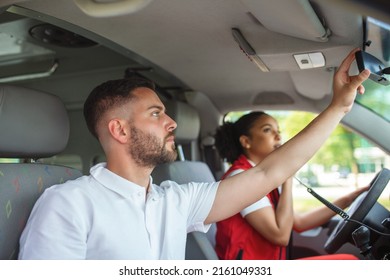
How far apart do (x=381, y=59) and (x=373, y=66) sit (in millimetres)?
89

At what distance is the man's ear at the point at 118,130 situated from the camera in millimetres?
1381

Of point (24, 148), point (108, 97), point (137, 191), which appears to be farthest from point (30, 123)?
point (137, 191)

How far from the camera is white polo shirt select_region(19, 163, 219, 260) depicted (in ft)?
3.71

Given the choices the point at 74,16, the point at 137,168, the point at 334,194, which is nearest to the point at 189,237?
the point at 137,168

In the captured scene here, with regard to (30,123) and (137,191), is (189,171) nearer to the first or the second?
(137,191)

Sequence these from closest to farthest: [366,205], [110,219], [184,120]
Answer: [110,219], [366,205], [184,120]

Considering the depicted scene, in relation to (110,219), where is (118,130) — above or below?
above

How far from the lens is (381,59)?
1.35 metres

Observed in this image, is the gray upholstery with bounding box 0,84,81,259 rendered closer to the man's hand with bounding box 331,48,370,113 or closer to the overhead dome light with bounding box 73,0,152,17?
the overhead dome light with bounding box 73,0,152,17

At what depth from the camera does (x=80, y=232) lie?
116 centimetres

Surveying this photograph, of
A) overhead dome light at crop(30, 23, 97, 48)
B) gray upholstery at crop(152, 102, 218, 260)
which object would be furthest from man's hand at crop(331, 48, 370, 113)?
overhead dome light at crop(30, 23, 97, 48)

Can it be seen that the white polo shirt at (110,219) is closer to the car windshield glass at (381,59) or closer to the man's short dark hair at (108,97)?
the man's short dark hair at (108,97)

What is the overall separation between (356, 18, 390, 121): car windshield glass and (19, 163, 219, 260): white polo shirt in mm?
652
